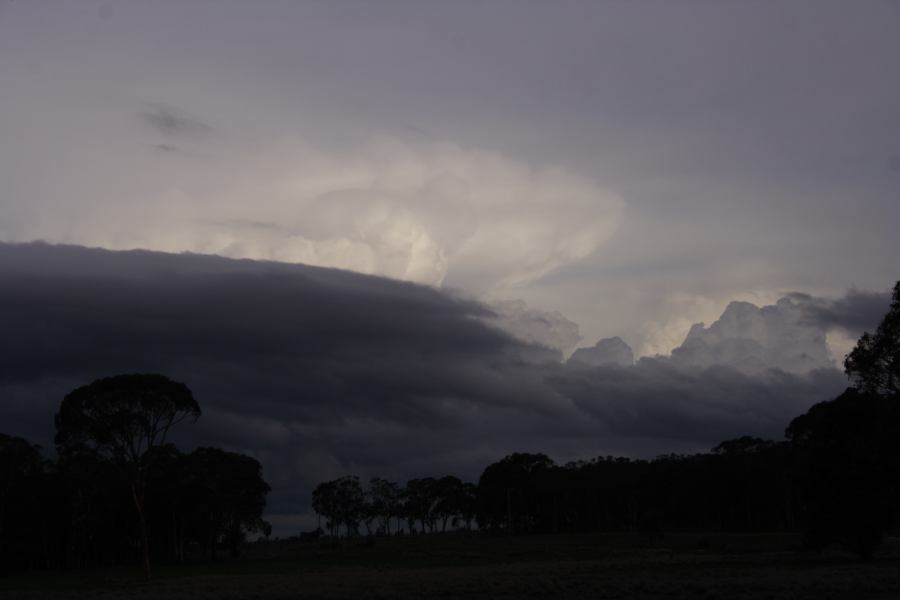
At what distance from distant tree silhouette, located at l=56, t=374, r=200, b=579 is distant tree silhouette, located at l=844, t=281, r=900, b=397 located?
47.5m

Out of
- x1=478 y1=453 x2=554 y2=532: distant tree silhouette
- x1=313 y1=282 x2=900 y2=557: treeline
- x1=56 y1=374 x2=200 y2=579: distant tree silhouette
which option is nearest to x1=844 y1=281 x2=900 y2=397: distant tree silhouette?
x1=313 y1=282 x2=900 y2=557: treeline

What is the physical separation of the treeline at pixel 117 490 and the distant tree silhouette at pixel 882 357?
A: 156 feet

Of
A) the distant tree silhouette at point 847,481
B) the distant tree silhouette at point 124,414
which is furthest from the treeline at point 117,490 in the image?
the distant tree silhouette at point 847,481

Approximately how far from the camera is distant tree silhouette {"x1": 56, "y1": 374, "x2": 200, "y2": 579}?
228 feet

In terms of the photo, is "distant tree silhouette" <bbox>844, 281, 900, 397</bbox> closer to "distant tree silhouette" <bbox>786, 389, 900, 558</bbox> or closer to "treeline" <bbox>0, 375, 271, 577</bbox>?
"distant tree silhouette" <bbox>786, 389, 900, 558</bbox>

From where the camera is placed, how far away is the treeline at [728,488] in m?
54.0

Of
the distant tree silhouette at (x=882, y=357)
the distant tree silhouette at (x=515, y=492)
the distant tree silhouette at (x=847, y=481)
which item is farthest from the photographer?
the distant tree silhouette at (x=515, y=492)

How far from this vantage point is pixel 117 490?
113 metres

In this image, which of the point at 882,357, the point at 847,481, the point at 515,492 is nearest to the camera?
the point at 882,357

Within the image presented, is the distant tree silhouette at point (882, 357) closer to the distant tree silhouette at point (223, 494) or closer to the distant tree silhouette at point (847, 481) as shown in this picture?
the distant tree silhouette at point (847, 481)

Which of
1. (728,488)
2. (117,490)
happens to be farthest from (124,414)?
(728,488)

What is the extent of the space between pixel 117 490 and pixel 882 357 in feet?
302

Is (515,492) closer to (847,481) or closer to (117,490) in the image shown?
(117,490)

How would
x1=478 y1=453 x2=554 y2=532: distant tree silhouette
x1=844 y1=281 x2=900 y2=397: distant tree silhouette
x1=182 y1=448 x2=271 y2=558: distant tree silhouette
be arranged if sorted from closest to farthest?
x1=844 y1=281 x2=900 y2=397: distant tree silhouette < x1=182 y1=448 x2=271 y2=558: distant tree silhouette < x1=478 y1=453 x2=554 y2=532: distant tree silhouette
